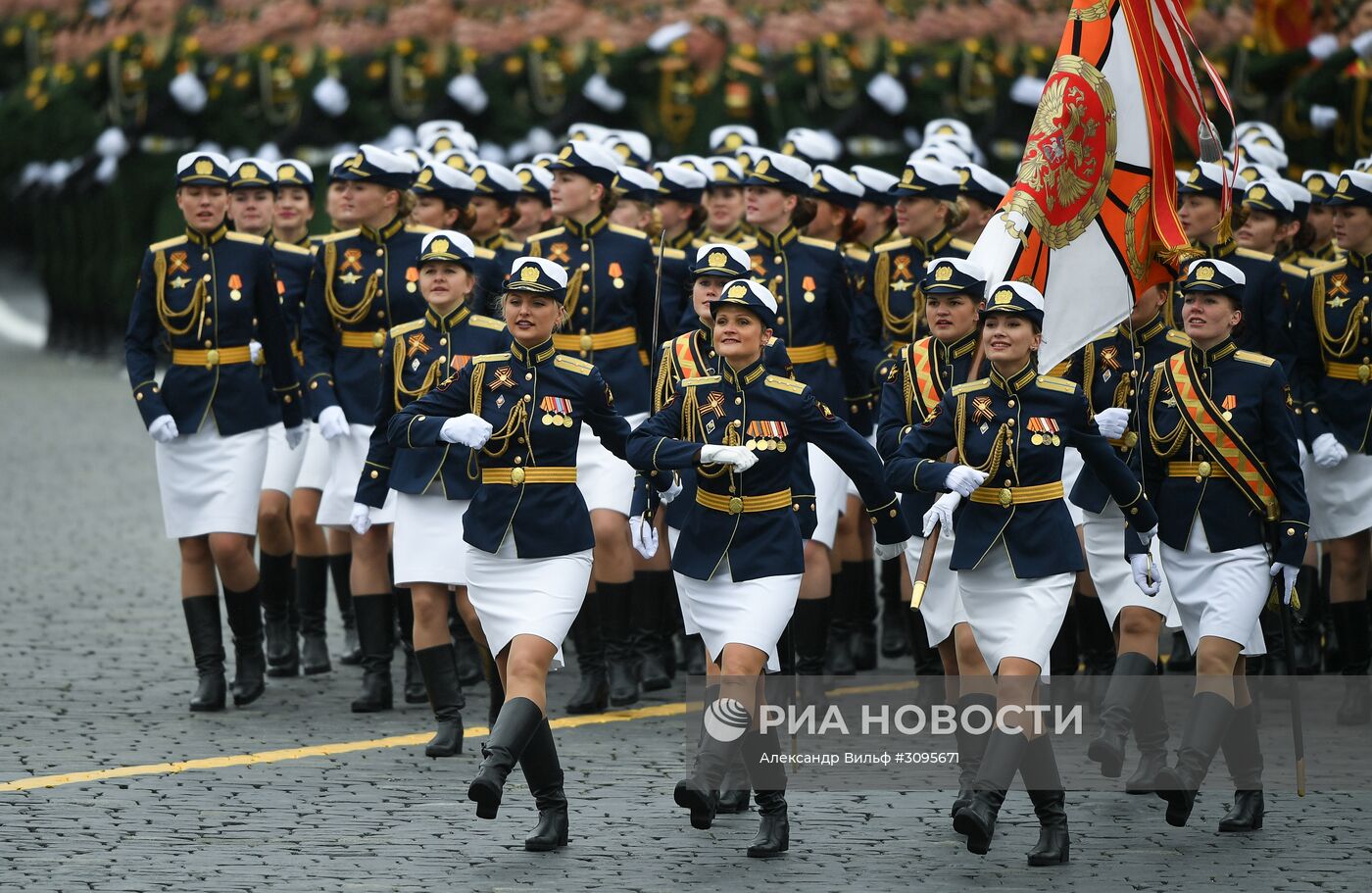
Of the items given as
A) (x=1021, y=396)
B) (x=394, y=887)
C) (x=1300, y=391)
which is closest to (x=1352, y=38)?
(x=1300, y=391)

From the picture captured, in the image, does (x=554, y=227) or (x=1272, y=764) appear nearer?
(x=1272, y=764)

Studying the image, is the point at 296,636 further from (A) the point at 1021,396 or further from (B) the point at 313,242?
(A) the point at 1021,396

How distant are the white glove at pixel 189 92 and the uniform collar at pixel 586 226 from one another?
12.5m

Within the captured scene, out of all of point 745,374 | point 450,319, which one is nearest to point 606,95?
point 450,319

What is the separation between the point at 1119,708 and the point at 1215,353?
134 centimetres

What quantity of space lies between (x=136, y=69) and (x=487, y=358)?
631 inches

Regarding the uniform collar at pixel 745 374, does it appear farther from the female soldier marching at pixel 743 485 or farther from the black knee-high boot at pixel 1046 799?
the black knee-high boot at pixel 1046 799

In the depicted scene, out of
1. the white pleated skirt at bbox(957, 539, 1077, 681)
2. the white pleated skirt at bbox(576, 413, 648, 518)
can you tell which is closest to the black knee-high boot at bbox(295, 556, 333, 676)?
the white pleated skirt at bbox(576, 413, 648, 518)

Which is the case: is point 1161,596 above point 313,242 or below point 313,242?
below

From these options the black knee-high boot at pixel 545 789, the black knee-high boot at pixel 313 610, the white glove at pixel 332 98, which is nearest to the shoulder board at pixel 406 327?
the black knee-high boot at pixel 313 610

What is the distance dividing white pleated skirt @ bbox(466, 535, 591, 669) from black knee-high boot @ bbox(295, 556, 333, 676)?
10.4 ft

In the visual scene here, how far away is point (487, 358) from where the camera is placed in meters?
8.09

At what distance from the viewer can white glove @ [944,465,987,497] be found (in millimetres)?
7496

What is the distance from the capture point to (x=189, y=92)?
2228 cm
